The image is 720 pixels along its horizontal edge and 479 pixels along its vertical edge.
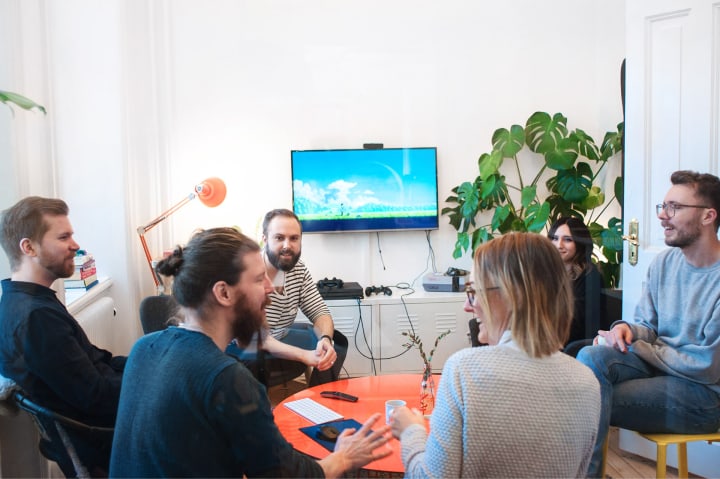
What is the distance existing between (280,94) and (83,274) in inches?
46.0

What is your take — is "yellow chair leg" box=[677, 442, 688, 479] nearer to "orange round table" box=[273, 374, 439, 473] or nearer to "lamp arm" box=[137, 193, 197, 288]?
"orange round table" box=[273, 374, 439, 473]

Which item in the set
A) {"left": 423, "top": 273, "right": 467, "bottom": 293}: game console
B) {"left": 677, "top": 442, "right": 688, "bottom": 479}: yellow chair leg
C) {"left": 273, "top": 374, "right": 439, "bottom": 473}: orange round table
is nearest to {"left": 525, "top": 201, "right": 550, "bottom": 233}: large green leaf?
{"left": 423, "top": 273, "right": 467, "bottom": 293}: game console

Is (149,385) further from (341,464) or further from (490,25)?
(490,25)

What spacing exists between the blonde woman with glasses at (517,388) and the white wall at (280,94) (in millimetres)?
1585

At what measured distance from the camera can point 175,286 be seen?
1.40 meters

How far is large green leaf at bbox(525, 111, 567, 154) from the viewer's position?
304cm

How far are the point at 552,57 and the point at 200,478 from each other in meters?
2.66

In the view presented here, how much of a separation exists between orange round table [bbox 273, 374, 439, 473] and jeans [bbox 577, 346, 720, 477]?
0.61 m

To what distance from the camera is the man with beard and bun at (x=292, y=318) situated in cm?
260

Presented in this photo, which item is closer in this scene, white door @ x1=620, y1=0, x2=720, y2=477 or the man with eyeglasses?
the man with eyeglasses

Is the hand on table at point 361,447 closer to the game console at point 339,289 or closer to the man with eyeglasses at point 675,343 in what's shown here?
the man with eyeglasses at point 675,343

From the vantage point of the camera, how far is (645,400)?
7.17ft

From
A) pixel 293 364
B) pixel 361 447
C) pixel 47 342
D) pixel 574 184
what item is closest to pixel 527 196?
pixel 574 184

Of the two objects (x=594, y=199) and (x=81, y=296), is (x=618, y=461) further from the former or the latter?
(x=81, y=296)
